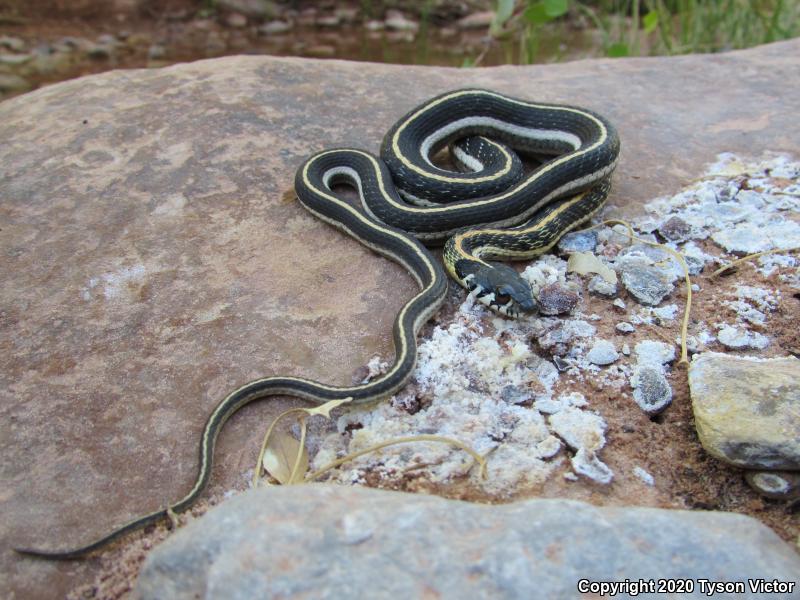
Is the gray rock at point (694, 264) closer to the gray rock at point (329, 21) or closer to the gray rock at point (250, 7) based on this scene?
the gray rock at point (329, 21)

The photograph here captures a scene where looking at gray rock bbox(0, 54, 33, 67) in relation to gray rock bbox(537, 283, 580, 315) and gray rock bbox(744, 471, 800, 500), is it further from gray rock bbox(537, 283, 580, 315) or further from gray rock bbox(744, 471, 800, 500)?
gray rock bbox(744, 471, 800, 500)

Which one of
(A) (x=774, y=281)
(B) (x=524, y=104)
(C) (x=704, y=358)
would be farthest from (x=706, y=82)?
(C) (x=704, y=358)

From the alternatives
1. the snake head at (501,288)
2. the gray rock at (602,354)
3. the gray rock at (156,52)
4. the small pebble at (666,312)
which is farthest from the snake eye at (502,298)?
the gray rock at (156,52)

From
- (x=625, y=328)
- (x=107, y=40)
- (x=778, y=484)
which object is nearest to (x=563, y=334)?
(x=625, y=328)

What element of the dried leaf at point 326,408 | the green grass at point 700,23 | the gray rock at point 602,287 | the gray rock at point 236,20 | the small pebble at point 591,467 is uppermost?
the green grass at point 700,23

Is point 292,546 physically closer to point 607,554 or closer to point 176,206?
point 607,554

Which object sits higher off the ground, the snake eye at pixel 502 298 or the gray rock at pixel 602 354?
the snake eye at pixel 502 298

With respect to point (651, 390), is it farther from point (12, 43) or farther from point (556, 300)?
point (12, 43)
